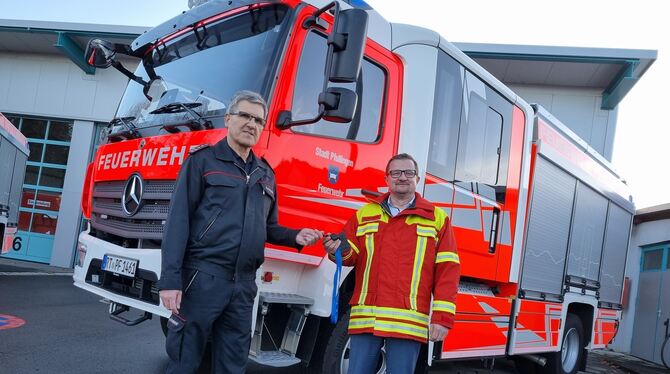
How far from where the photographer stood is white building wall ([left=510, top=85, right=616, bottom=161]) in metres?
11.7

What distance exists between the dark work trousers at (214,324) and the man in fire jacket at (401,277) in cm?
53

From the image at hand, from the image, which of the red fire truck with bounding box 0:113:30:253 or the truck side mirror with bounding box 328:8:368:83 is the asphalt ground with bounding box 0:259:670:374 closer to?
the red fire truck with bounding box 0:113:30:253

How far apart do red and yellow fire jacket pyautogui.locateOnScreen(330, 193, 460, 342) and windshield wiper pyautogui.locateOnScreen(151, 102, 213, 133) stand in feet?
3.79

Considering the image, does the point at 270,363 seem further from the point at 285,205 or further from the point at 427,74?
the point at 427,74

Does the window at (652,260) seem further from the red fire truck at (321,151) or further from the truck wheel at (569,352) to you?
the red fire truck at (321,151)

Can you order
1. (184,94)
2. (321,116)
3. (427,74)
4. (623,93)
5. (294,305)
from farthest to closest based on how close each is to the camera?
(623,93) → (427,74) → (184,94) → (294,305) → (321,116)

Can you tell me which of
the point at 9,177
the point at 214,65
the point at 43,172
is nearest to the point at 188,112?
the point at 214,65

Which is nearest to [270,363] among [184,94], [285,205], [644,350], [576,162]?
[285,205]

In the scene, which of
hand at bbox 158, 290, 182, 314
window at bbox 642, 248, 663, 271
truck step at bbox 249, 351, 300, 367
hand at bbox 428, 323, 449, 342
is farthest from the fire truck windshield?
window at bbox 642, 248, 663, 271

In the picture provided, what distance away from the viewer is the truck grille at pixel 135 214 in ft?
11.0

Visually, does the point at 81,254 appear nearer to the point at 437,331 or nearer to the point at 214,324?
the point at 214,324

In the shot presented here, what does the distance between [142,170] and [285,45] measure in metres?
1.21

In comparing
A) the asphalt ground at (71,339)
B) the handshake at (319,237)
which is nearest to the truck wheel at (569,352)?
the asphalt ground at (71,339)

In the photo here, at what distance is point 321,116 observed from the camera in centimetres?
313
